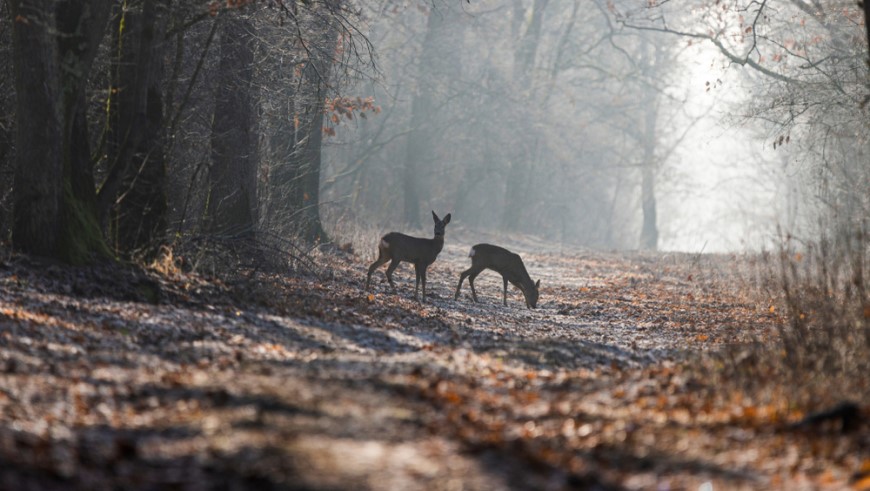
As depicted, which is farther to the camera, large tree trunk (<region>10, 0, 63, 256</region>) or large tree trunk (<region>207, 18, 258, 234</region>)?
large tree trunk (<region>207, 18, 258, 234</region>)

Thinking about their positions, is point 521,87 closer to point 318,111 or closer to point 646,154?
point 646,154

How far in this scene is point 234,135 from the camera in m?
18.0

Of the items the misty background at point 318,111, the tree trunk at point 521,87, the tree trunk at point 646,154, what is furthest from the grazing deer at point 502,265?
the tree trunk at point 646,154

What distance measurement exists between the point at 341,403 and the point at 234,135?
12296mm

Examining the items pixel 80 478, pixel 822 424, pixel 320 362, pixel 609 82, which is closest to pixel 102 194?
pixel 320 362

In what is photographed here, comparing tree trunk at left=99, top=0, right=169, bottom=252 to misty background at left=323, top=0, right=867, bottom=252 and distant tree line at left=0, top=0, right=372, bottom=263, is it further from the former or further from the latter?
misty background at left=323, top=0, right=867, bottom=252

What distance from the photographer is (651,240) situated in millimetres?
58938

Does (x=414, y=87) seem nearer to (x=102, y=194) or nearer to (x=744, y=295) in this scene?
(x=744, y=295)

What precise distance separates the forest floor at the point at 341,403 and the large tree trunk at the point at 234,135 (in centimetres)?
383

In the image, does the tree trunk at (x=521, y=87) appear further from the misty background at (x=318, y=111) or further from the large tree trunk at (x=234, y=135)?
the large tree trunk at (x=234, y=135)

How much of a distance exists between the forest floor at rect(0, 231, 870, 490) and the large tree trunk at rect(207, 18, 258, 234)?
3.83 meters

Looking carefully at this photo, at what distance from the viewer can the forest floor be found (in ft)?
17.6

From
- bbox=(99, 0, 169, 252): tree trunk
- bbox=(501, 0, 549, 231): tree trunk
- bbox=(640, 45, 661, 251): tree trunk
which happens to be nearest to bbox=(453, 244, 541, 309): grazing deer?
bbox=(99, 0, 169, 252): tree trunk

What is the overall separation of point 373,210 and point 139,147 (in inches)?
1239
